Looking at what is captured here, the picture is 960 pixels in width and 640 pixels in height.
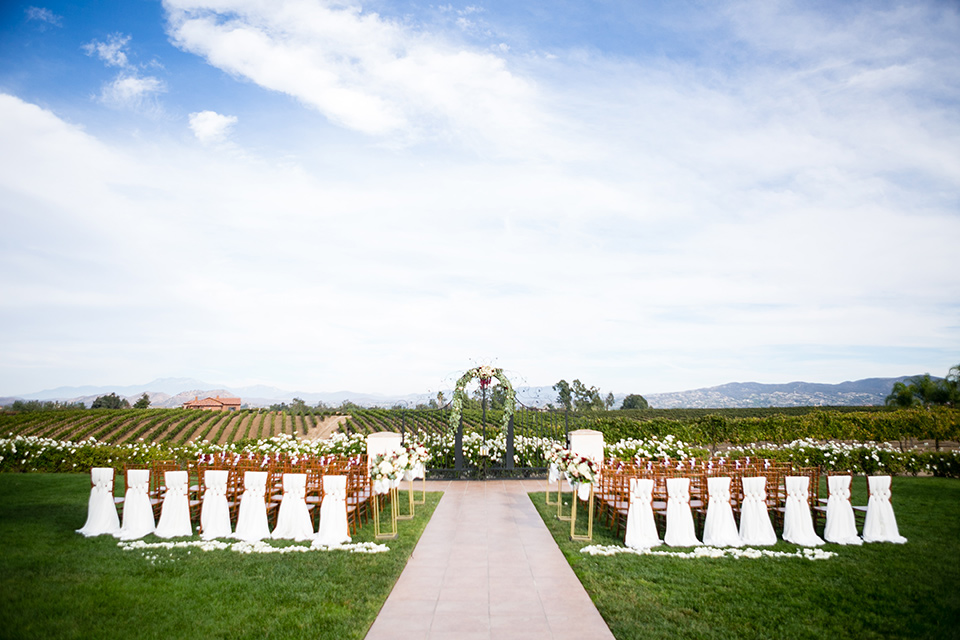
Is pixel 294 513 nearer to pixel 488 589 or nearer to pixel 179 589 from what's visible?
pixel 179 589

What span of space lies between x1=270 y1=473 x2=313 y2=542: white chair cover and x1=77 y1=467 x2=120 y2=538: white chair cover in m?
2.41

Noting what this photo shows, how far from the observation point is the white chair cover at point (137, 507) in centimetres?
768

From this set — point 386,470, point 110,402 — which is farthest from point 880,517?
point 110,402

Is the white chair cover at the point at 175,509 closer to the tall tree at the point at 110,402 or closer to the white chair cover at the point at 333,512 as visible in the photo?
the white chair cover at the point at 333,512

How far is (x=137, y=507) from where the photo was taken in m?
7.75

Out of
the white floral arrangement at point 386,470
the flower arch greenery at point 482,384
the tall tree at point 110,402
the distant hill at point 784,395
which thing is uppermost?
the flower arch greenery at point 482,384

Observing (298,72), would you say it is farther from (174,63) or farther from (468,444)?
(468,444)

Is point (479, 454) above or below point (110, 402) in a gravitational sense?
above

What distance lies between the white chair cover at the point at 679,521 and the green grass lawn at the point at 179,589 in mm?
3668

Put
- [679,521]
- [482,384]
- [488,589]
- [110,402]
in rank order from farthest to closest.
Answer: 1. [110,402]
2. [482,384]
3. [679,521]
4. [488,589]

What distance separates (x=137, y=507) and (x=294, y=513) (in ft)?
7.74

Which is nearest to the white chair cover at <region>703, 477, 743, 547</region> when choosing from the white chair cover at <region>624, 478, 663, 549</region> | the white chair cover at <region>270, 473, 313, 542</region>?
the white chair cover at <region>624, 478, 663, 549</region>

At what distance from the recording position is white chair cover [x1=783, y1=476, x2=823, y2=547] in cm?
742

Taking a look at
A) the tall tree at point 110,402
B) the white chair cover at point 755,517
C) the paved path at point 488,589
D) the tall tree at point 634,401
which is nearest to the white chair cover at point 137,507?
the paved path at point 488,589
